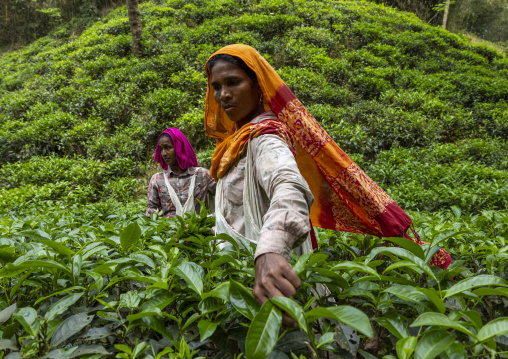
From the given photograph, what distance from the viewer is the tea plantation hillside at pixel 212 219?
64 cm

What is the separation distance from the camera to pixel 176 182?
331cm

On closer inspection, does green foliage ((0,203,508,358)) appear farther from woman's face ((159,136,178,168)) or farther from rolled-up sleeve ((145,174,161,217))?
woman's face ((159,136,178,168))

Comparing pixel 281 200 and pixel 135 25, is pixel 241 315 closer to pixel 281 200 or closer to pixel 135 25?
pixel 281 200

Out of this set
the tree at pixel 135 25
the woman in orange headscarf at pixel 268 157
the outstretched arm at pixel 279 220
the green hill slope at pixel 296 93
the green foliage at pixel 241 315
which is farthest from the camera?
the tree at pixel 135 25

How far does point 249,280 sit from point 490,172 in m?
5.59

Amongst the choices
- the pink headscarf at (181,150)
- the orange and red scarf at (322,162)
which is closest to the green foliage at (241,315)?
the orange and red scarf at (322,162)

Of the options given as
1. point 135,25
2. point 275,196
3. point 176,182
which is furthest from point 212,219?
point 135,25

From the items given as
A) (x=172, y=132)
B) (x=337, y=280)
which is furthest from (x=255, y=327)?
(x=172, y=132)

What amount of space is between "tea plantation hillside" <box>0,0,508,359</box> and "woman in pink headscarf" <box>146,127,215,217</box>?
1.48 ft

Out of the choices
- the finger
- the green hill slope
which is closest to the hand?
the finger

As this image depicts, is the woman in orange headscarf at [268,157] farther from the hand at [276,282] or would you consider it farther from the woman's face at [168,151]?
the woman's face at [168,151]

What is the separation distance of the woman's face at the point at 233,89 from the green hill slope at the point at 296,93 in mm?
3622

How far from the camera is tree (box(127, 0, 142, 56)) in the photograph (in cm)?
927

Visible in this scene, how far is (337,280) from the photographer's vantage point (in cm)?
70
